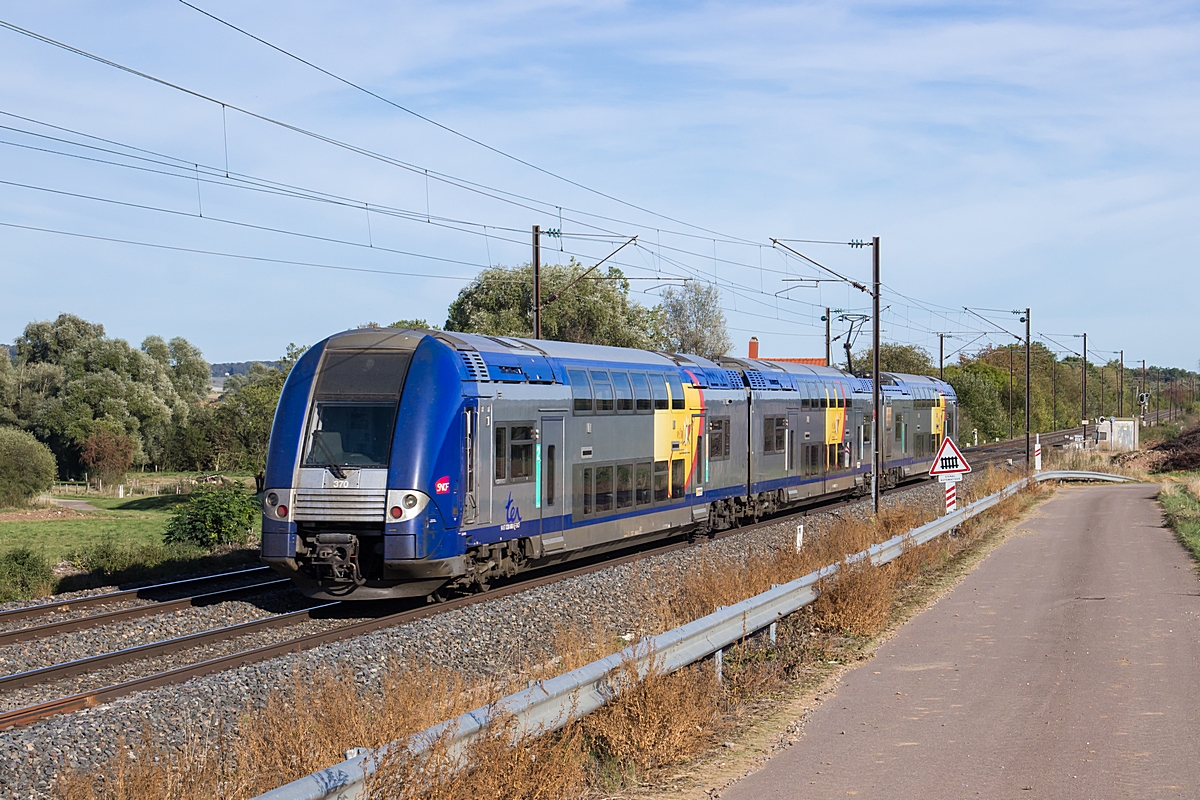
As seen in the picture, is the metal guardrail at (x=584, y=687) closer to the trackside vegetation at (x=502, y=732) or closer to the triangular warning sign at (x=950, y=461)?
the trackside vegetation at (x=502, y=732)

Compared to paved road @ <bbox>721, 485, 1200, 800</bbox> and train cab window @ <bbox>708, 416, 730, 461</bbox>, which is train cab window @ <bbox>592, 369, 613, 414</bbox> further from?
paved road @ <bbox>721, 485, 1200, 800</bbox>

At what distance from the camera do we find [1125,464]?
181 feet

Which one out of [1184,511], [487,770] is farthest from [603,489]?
[1184,511]

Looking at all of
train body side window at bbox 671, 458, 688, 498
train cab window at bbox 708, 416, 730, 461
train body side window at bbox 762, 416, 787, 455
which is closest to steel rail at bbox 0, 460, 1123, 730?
train body side window at bbox 671, 458, 688, 498

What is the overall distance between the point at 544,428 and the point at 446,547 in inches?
119

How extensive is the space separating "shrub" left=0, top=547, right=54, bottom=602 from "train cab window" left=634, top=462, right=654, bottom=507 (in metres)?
9.39

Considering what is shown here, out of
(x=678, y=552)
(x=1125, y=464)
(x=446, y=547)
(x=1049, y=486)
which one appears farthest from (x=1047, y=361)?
(x=446, y=547)

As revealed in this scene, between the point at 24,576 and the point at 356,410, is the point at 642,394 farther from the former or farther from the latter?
the point at 24,576

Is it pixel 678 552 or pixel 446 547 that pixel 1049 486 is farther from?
pixel 446 547

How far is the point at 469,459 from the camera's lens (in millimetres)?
14914

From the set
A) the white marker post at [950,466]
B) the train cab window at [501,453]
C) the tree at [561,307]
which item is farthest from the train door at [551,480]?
the tree at [561,307]

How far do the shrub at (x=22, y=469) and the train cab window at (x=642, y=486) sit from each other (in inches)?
1541

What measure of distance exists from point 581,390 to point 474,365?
3.06 metres

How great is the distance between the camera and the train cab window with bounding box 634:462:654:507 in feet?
65.4
